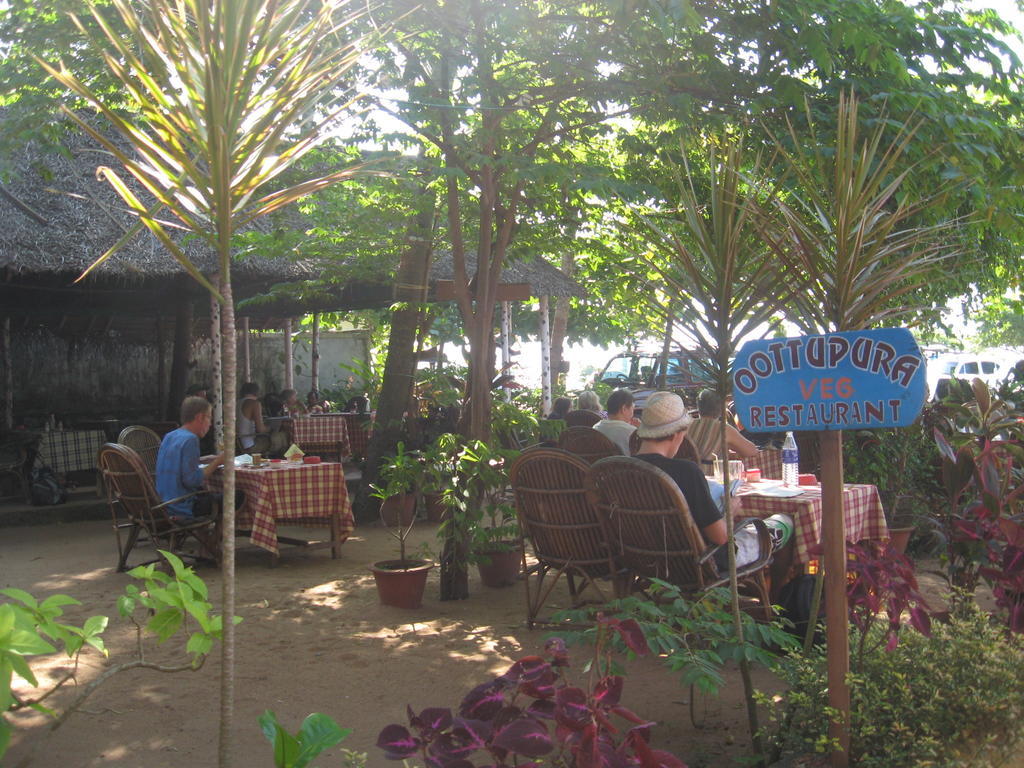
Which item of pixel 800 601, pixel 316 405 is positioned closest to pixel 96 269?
pixel 316 405

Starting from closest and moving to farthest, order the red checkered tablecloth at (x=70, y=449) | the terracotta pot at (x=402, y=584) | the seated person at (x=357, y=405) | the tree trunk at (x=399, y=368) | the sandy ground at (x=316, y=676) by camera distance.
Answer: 1. the sandy ground at (x=316, y=676)
2. the terracotta pot at (x=402, y=584)
3. the tree trunk at (x=399, y=368)
4. the red checkered tablecloth at (x=70, y=449)
5. the seated person at (x=357, y=405)

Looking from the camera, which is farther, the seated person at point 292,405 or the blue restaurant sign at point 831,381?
the seated person at point 292,405

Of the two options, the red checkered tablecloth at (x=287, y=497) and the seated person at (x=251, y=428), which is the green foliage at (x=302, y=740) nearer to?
the red checkered tablecloth at (x=287, y=497)

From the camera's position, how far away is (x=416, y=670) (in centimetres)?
454

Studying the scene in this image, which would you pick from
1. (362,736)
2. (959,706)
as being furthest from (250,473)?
(959,706)

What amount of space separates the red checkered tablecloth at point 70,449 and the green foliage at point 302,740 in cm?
1002

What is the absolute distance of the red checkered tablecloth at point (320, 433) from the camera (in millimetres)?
12359

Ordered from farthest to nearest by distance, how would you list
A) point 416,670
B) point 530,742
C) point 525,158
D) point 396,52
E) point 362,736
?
point 396,52
point 525,158
point 416,670
point 362,736
point 530,742

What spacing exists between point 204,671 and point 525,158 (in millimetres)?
3114

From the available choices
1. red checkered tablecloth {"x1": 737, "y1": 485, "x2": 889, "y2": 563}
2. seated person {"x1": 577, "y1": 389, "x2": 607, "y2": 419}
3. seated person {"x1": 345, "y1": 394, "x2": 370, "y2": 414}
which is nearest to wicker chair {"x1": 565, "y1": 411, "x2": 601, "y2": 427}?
seated person {"x1": 577, "y1": 389, "x2": 607, "y2": 419}

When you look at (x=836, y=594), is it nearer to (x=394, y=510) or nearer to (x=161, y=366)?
(x=394, y=510)

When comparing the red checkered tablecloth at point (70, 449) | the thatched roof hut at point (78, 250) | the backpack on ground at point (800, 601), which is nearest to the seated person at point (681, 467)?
the backpack on ground at point (800, 601)

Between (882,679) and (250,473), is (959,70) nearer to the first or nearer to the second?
(882,679)

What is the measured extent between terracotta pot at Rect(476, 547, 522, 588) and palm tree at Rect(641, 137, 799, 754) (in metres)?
3.11
